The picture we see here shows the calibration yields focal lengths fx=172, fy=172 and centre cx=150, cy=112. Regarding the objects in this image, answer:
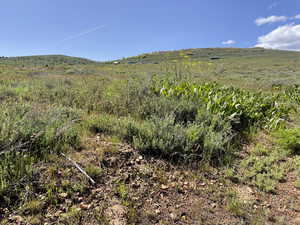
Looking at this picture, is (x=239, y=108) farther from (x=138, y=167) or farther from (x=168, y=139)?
(x=138, y=167)

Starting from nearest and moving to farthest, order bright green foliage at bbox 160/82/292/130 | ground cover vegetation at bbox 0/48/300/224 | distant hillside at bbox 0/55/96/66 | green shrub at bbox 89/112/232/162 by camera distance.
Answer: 1. ground cover vegetation at bbox 0/48/300/224
2. green shrub at bbox 89/112/232/162
3. bright green foliage at bbox 160/82/292/130
4. distant hillside at bbox 0/55/96/66

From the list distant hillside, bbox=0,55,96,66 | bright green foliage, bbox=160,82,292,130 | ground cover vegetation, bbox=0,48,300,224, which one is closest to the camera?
ground cover vegetation, bbox=0,48,300,224

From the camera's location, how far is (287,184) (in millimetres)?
2277

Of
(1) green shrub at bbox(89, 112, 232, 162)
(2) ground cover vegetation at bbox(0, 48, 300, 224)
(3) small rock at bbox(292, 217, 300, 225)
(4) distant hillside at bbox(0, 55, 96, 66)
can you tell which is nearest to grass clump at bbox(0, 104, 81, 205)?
(2) ground cover vegetation at bbox(0, 48, 300, 224)

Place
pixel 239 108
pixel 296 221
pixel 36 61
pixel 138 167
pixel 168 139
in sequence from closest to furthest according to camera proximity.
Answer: pixel 296 221 → pixel 138 167 → pixel 168 139 → pixel 239 108 → pixel 36 61

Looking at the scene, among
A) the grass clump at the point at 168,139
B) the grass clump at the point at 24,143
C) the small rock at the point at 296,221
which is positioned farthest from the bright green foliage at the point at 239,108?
the grass clump at the point at 24,143

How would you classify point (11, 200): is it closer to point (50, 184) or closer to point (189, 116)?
point (50, 184)

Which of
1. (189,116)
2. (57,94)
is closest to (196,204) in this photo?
(189,116)

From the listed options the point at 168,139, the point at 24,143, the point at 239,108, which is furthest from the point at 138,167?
the point at 239,108

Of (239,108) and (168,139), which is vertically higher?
(239,108)

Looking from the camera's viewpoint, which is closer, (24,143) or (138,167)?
(24,143)

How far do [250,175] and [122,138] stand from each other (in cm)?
192

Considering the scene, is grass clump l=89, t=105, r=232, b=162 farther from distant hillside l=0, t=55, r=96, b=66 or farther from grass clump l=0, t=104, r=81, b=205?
distant hillside l=0, t=55, r=96, b=66

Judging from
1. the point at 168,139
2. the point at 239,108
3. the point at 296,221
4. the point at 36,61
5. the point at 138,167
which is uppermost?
the point at 36,61
